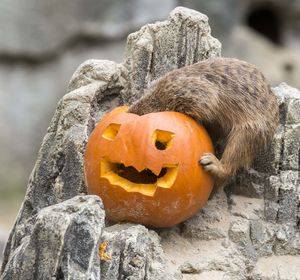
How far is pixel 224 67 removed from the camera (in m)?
5.17

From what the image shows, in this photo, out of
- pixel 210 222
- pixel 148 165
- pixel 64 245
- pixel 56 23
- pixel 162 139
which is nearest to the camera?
pixel 64 245

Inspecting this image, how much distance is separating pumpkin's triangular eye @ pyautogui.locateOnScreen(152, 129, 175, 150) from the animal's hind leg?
277 mm

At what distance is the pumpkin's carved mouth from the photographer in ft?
15.6

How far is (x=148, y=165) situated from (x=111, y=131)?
0.30m

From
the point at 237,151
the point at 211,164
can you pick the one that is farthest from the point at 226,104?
the point at 211,164

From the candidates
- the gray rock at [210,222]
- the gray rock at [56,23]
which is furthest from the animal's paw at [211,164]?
the gray rock at [56,23]

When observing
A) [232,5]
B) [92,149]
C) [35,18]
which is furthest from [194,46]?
[232,5]

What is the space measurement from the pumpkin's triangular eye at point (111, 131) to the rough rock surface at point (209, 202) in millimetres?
360

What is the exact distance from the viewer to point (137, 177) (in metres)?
4.88

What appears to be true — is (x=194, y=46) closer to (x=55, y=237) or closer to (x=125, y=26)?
(x=55, y=237)

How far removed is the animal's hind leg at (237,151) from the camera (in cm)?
498

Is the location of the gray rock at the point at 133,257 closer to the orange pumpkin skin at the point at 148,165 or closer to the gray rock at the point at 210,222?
the orange pumpkin skin at the point at 148,165

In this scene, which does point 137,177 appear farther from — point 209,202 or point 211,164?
point 209,202

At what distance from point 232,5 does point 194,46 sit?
7.05 meters
